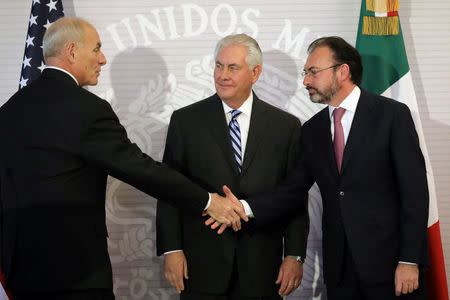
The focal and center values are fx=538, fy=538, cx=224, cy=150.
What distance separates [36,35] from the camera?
3.09 metres

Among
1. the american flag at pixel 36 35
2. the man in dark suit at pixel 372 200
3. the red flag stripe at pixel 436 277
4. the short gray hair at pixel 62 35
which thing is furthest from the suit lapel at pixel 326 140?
the american flag at pixel 36 35

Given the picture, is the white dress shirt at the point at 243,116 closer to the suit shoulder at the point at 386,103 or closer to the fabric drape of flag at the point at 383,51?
the suit shoulder at the point at 386,103

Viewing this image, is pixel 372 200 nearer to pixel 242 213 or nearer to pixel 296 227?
pixel 296 227

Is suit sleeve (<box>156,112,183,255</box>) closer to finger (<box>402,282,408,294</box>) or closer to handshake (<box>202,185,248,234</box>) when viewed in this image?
handshake (<box>202,185,248,234</box>)

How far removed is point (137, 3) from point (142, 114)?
69 centimetres

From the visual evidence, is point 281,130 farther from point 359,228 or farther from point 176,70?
point 176,70

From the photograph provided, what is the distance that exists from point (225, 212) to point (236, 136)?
1.28 feet

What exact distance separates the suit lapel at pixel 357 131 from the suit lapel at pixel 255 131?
0.45m

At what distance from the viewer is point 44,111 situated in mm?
2068

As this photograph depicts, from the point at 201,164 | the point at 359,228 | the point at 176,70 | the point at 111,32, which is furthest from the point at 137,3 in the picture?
the point at 359,228

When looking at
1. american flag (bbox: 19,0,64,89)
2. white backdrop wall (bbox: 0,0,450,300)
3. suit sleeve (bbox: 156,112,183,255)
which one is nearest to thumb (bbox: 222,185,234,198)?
suit sleeve (bbox: 156,112,183,255)

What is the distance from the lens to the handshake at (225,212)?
8.11ft

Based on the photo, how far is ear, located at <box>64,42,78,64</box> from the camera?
87.7 inches

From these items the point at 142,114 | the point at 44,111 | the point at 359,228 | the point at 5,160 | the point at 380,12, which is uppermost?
the point at 380,12
